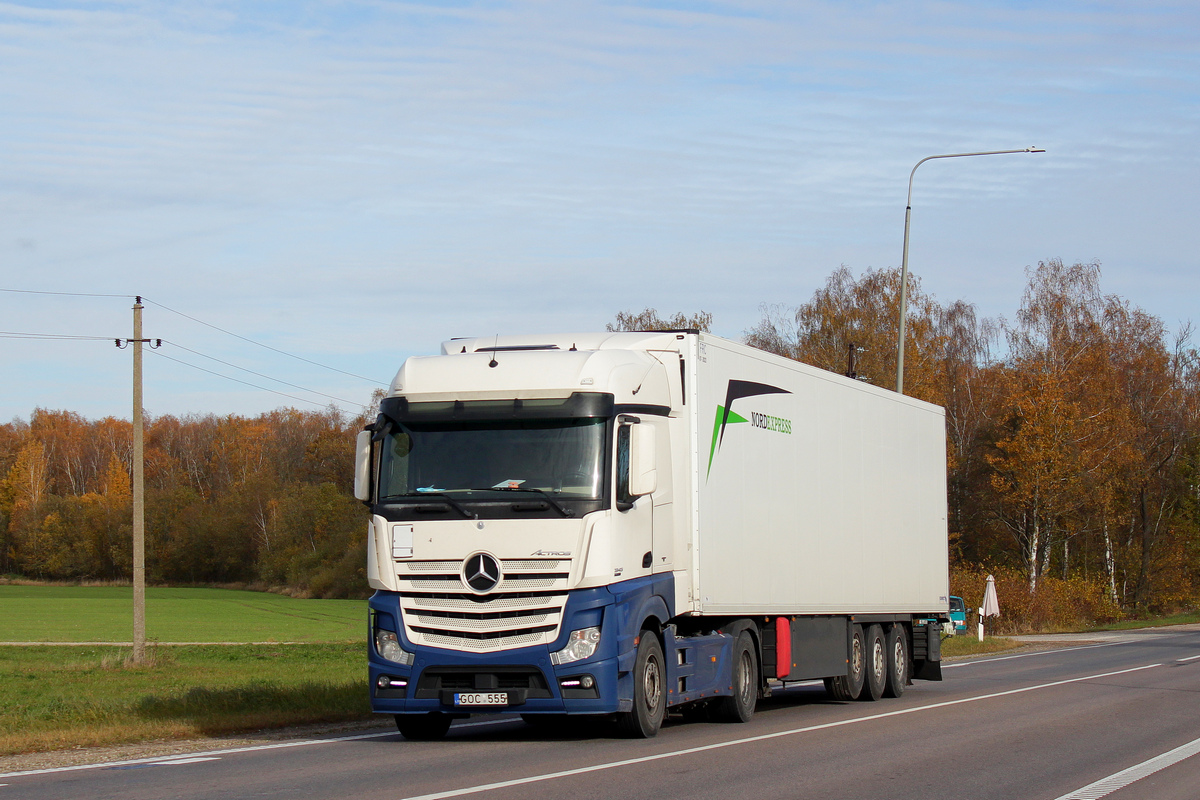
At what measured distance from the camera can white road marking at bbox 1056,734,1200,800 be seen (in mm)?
9094

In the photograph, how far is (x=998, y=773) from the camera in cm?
1016

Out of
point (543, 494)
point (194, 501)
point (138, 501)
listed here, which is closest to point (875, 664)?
point (543, 494)

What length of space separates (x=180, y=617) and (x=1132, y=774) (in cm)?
5961

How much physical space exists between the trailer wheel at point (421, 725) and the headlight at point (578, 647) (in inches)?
75.6

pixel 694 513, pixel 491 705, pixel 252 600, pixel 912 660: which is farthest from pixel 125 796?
pixel 252 600

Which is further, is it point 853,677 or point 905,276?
point 905,276

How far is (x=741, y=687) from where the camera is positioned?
47.6ft

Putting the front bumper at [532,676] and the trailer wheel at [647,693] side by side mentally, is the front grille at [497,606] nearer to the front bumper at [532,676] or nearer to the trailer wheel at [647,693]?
the front bumper at [532,676]

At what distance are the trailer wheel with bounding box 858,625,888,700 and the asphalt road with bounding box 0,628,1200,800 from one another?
1.25m

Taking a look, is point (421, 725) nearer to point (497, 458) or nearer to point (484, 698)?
point (484, 698)

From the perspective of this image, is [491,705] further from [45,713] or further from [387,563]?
[45,713]

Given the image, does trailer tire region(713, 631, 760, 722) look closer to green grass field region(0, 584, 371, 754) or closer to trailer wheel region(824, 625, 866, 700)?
trailer wheel region(824, 625, 866, 700)

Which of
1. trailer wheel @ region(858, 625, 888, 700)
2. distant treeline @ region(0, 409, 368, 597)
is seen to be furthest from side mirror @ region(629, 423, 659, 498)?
distant treeline @ region(0, 409, 368, 597)

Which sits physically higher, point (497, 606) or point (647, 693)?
point (497, 606)
